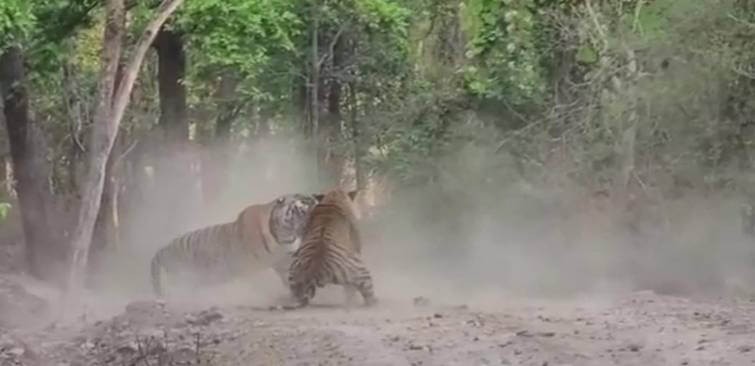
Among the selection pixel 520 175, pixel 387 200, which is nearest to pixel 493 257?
pixel 520 175

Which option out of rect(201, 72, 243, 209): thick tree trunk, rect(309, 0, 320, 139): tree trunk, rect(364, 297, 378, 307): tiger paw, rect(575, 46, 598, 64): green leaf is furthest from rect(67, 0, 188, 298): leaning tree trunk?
rect(201, 72, 243, 209): thick tree trunk

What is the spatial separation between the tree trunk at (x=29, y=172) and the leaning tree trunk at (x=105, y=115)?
3819 millimetres

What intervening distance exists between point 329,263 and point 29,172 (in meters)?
6.10

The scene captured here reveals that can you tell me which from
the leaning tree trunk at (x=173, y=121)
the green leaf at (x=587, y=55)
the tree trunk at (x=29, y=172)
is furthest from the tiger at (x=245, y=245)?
the leaning tree trunk at (x=173, y=121)

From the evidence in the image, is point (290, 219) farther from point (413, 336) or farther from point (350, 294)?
point (413, 336)

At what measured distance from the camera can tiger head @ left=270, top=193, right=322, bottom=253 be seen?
41.8 ft

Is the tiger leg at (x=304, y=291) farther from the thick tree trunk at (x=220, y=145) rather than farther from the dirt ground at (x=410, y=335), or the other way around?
the thick tree trunk at (x=220, y=145)

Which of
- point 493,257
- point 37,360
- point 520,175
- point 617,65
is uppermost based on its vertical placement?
point 617,65

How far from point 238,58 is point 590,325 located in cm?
879

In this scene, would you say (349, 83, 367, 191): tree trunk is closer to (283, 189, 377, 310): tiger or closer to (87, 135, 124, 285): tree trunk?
(87, 135, 124, 285): tree trunk

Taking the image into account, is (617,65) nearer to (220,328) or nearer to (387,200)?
(387,200)

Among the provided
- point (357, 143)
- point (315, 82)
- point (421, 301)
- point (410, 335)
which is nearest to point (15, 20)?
point (421, 301)

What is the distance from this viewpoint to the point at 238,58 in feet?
55.2

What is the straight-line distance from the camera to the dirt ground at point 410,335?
7883mm
